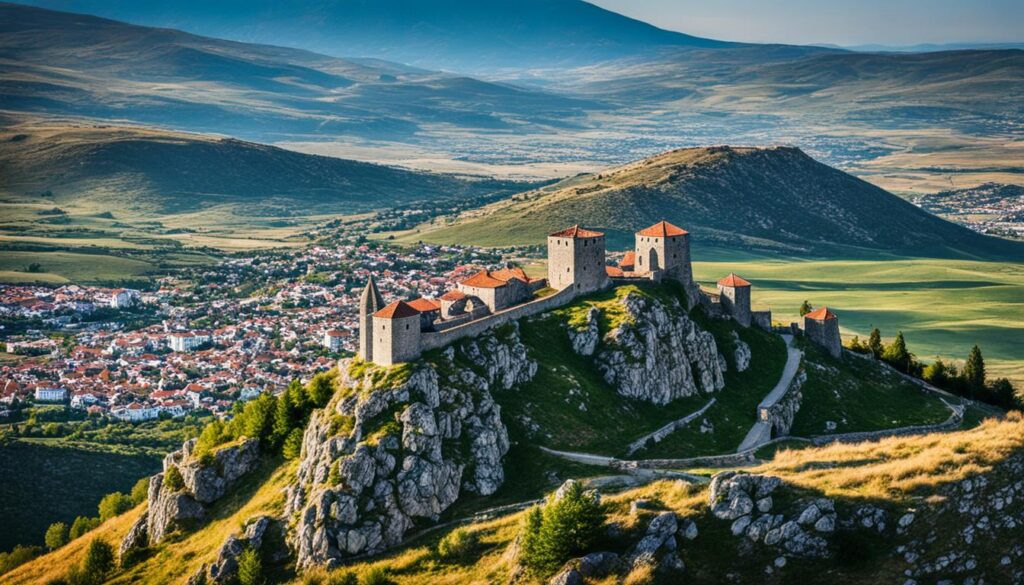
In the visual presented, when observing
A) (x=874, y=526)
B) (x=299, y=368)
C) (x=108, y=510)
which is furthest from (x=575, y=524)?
(x=299, y=368)

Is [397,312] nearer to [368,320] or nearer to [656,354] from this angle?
[368,320]

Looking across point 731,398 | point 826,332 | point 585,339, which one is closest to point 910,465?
point 731,398

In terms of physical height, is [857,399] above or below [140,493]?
above

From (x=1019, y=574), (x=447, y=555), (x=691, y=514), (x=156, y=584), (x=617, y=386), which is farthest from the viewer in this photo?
(x=617, y=386)

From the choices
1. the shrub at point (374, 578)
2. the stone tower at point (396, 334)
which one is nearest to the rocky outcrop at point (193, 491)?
the stone tower at point (396, 334)

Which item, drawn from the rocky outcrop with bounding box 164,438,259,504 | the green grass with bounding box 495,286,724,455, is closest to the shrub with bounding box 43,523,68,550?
the rocky outcrop with bounding box 164,438,259,504

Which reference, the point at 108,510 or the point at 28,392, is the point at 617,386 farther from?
the point at 28,392
